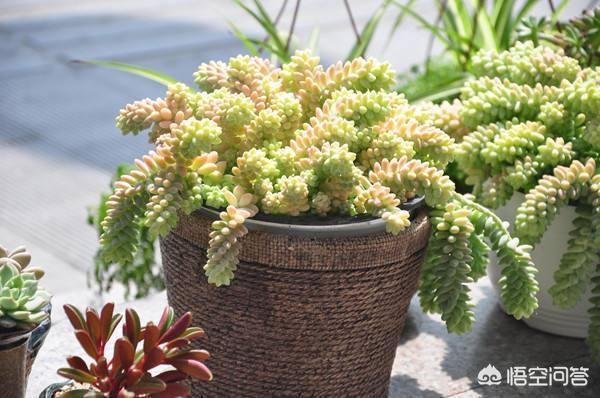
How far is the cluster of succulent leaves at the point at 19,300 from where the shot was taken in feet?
3.52

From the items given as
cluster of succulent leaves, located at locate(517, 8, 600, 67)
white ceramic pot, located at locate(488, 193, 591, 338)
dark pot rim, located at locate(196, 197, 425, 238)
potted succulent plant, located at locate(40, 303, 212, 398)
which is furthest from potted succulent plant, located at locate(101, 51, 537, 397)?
cluster of succulent leaves, located at locate(517, 8, 600, 67)

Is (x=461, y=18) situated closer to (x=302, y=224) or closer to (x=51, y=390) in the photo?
(x=302, y=224)

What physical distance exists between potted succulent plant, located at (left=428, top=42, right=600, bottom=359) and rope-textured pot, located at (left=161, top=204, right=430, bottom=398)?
28cm

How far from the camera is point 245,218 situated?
120cm

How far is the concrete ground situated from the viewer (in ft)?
5.38

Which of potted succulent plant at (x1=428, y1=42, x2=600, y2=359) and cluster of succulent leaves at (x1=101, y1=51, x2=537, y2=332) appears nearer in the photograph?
cluster of succulent leaves at (x1=101, y1=51, x2=537, y2=332)

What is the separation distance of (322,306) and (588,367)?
640 mm

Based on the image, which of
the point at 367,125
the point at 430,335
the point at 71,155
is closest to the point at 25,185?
the point at 71,155

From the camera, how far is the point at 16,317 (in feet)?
3.52

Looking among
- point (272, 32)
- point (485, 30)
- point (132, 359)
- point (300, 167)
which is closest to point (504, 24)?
point (485, 30)

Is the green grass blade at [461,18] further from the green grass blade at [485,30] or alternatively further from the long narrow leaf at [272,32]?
the long narrow leaf at [272,32]

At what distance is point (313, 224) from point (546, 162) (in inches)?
20.6

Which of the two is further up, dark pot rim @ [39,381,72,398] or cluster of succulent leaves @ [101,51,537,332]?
cluster of succulent leaves @ [101,51,537,332]

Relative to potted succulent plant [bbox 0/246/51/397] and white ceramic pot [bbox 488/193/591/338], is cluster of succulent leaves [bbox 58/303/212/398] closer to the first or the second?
potted succulent plant [bbox 0/246/51/397]
